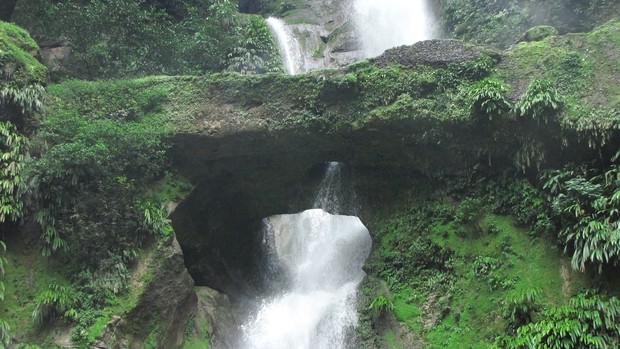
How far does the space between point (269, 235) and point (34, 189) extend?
9.44 m

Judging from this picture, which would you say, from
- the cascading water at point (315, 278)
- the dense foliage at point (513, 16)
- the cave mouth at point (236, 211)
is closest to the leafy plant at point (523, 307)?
the cascading water at point (315, 278)

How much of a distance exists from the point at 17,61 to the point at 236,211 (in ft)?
26.1

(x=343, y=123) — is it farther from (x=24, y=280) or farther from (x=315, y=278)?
(x=24, y=280)

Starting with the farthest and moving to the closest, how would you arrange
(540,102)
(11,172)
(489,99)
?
(11,172) → (489,99) → (540,102)

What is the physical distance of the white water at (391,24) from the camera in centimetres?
2378

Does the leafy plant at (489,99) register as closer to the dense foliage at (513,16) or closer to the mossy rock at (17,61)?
the dense foliage at (513,16)

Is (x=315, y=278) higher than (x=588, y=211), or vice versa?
(x=588, y=211)

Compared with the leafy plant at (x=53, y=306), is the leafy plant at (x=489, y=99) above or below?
above

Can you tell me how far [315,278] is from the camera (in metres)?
18.7

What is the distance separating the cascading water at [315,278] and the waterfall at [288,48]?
266 inches

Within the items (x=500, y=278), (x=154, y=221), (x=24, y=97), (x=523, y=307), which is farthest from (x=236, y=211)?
(x=523, y=307)

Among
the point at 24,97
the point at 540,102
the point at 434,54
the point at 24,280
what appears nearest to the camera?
the point at 540,102

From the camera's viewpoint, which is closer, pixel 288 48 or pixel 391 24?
pixel 288 48

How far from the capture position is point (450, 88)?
13.5m
